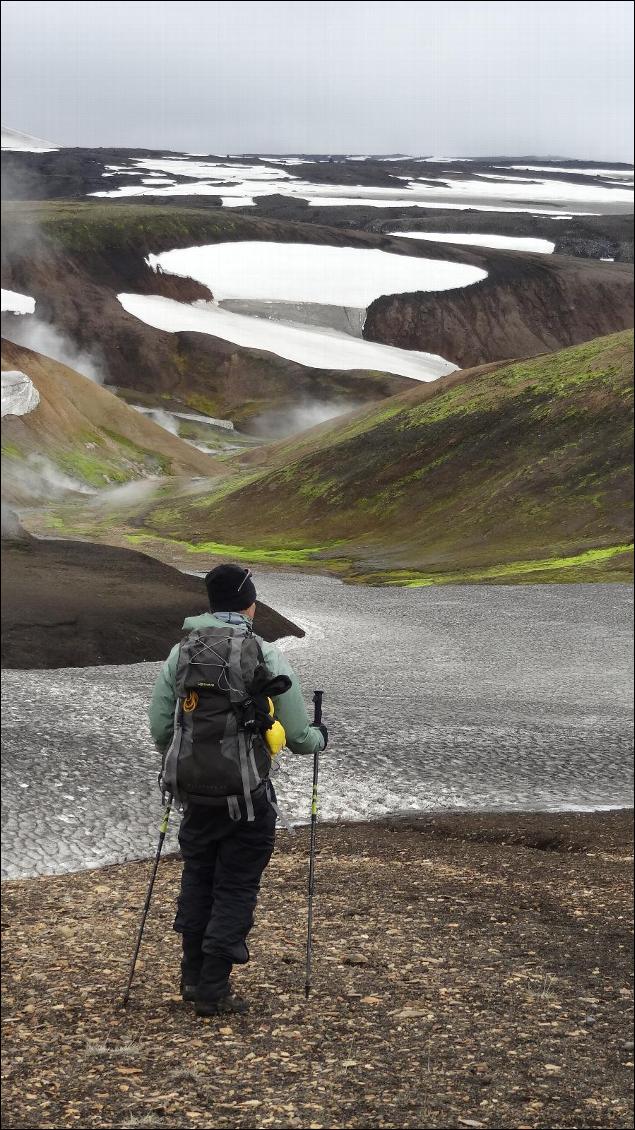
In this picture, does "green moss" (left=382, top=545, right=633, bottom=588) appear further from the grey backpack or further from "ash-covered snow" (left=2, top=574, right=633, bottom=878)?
the grey backpack

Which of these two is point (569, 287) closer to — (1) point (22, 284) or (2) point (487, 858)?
(1) point (22, 284)

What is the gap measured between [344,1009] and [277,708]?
16837 millimetres

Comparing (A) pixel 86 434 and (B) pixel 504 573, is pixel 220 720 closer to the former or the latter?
(B) pixel 504 573

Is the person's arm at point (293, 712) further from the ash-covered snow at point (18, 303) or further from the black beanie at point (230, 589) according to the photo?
the ash-covered snow at point (18, 303)

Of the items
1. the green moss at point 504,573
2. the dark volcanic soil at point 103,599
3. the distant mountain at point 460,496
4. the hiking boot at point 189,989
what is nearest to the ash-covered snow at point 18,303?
the distant mountain at point 460,496

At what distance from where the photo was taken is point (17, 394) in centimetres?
704

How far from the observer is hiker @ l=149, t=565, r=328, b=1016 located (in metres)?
5.12

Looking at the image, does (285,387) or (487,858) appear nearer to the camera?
(285,387)

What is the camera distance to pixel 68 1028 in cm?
1980

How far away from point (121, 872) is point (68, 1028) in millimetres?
12009

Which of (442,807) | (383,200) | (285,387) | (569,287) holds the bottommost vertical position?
(442,807)

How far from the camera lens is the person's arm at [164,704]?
552cm

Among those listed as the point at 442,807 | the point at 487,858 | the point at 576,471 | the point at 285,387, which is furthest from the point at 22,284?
the point at 487,858

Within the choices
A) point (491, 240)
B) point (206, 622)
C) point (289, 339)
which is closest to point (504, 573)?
point (206, 622)
